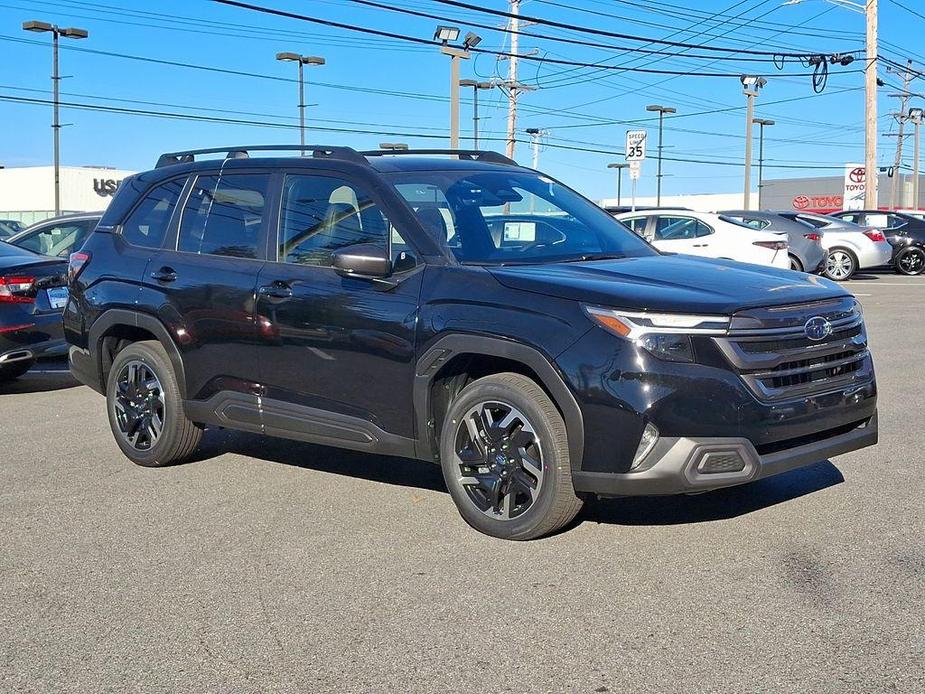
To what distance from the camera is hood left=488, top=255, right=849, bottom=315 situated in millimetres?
4750

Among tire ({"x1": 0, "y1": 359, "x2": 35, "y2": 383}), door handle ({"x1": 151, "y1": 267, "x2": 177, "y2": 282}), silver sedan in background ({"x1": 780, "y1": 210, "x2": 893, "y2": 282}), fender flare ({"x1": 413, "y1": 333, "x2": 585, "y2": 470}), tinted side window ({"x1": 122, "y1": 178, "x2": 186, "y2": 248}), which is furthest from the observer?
silver sedan in background ({"x1": 780, "y1": 210, "x2": 893, "y2": 282})

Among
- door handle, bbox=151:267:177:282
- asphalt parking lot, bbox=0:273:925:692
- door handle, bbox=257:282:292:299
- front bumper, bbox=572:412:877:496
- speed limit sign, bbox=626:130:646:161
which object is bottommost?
asphalt parking lot, bbox=0:273:925:692

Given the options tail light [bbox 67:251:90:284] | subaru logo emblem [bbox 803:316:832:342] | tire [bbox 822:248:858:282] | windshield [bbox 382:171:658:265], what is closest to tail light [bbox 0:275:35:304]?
tail light [bbox 67:251:90:284]

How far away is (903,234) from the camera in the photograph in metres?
26.4

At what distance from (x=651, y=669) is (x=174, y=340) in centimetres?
392

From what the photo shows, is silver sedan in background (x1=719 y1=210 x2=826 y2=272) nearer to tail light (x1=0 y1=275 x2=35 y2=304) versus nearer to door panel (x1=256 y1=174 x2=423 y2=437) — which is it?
tail light (x1=0 y1=275 x2=35 y2=304)

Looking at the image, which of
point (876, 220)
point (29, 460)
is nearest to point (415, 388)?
point (29, 460)

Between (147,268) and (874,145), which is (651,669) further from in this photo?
(874,145)

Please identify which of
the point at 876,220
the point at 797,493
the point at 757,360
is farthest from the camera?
the point at 876,220

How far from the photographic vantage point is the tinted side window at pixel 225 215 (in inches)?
252

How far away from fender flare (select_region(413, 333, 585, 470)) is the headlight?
37 centimetres

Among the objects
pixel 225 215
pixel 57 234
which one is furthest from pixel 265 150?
pixel 57 234

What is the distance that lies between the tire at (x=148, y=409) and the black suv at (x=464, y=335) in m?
0.02

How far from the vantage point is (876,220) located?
87.4 ft
